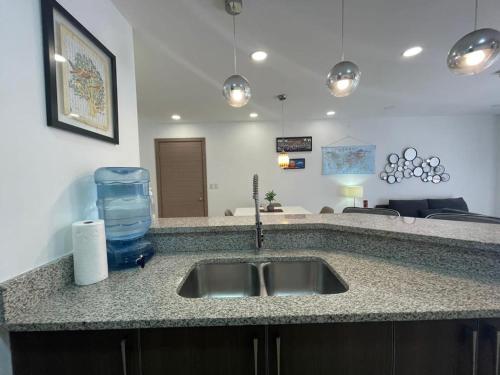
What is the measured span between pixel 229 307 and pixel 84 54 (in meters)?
1.36

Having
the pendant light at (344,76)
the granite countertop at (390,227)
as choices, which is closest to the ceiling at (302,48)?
the pendant light at (344,76)

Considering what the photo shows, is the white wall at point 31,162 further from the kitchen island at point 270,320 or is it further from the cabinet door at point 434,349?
the cabinet door at point 434,349

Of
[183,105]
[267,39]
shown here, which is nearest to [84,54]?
[267,39]

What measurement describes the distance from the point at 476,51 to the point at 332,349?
1543mm

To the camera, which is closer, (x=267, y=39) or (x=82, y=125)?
(x=82, y=125)

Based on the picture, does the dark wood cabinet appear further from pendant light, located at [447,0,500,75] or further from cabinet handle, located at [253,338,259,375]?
pendant light, located at [447,0,500,75]

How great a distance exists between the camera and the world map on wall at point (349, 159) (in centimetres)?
464

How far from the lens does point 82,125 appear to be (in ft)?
3.56

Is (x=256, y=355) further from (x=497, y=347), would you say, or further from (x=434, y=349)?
(x=497, y=347)

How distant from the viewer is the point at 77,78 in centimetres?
106

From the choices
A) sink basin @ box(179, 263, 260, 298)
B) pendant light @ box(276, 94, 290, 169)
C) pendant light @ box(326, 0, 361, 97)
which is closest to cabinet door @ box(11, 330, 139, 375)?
sink basin @ box(179, 263, 260, 298)

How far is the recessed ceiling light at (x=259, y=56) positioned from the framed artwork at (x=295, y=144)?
261cm

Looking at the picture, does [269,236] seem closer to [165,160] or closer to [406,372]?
[406,372]

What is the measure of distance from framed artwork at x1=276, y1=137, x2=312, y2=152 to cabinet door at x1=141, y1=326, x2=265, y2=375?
4233 mm
